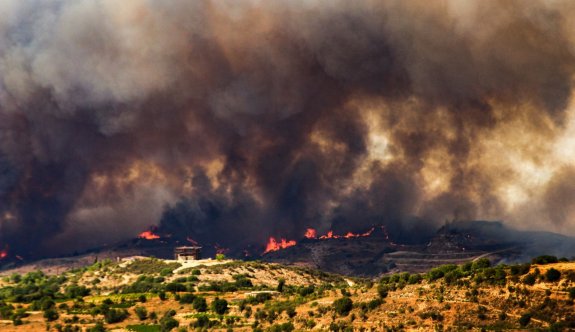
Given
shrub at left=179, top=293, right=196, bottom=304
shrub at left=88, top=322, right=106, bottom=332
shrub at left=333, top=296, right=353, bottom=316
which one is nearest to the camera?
shrub at left=333, top=296, right=353, bottom=316

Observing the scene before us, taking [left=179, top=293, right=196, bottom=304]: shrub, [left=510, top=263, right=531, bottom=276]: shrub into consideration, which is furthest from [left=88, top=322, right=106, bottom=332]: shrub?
[left=510, top=263, right=531, bottom=276]: shrub

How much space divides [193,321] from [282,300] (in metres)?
17.0

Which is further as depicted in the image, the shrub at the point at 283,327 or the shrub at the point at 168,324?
the shrub at the point at 168,324

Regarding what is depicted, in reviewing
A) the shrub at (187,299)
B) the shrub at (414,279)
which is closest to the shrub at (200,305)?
the shrub at (187,299)

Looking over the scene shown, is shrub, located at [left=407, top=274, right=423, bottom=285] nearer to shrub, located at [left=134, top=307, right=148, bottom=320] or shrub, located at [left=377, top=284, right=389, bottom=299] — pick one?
shrub, located at [left=377, top=284, right=389, bottom=299]

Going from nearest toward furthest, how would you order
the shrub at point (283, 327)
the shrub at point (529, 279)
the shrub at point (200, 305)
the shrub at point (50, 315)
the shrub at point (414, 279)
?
the shrub at point (529, 279) < the shrub at point (283, 327) < the shrub at point (414, 279) < the shrub at point (200, 305) < the shrub at point (50, 315)

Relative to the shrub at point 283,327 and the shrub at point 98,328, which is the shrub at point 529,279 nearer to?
the shrub at point 283,327

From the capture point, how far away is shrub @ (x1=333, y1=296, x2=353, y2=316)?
101125 mm

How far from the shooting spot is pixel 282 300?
4892 inches

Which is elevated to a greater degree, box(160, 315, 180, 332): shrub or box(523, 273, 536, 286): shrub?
box(523, 273, 536, 286): shrub

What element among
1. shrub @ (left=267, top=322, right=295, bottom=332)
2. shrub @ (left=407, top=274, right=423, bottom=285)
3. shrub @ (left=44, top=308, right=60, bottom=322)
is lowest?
shrub @ (left=267, top=322, right=295, bottom=332)

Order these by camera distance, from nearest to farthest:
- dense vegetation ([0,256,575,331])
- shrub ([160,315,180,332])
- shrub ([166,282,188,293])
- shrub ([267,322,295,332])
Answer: dense vegetation ([0,256,575,331]), shrub ([267,322,295,332]), shrub ([160,315,180,332]), shrub ([166,282,188,293])

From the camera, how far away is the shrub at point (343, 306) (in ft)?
332

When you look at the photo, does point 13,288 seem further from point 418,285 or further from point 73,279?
point 418,285
